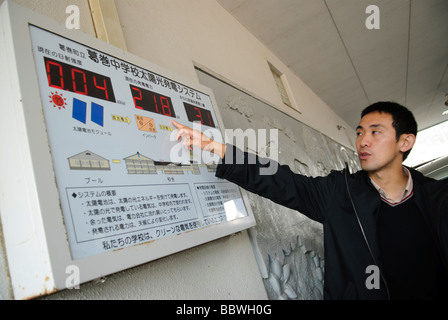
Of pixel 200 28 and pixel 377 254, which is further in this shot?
pixel 200 28

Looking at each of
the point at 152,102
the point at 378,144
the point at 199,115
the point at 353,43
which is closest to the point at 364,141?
the point at 378,144

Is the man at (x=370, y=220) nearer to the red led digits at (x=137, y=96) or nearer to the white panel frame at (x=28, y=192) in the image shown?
the red led digits at (x=137, y=96)

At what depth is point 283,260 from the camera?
4.79ft

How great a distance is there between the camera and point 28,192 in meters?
0.58

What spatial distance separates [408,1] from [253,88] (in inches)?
95.5

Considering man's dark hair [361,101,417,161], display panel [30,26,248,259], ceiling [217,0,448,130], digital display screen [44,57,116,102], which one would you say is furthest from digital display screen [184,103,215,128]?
ceiling [217,0,448,130]

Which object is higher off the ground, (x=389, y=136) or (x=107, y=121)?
(x=107, y=121)

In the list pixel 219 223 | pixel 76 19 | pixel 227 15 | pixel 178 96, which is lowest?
pixel 219 223

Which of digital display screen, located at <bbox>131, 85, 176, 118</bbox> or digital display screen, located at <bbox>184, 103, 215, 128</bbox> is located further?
digital display screen, located at <bbox>184, 103, 215, 128</bbox>

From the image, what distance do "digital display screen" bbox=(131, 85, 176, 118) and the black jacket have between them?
265 millimetres

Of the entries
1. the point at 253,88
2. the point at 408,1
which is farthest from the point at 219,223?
the point at 408,1

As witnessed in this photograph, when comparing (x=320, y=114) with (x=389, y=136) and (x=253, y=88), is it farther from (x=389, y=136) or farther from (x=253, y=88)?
(x=389, y=136)

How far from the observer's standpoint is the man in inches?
42.6

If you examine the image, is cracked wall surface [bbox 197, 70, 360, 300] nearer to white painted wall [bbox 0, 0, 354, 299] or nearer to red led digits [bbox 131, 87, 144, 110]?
white painted wall [bbox 0, 0, 354, 299]
